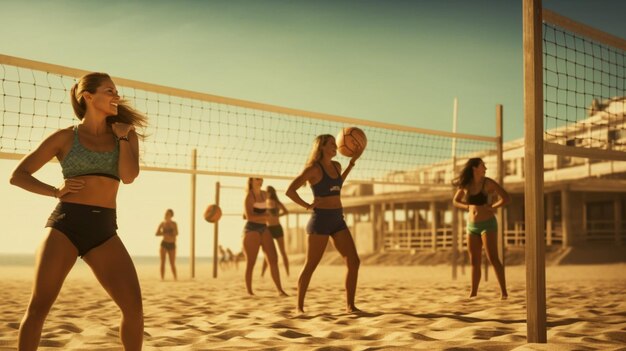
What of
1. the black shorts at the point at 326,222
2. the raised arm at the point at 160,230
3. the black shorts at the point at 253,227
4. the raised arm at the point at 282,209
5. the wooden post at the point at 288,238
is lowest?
the wooden post at the point at 288,238

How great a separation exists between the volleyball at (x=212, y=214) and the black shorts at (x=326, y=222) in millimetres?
5667

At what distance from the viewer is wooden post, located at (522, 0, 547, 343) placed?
3.71 m

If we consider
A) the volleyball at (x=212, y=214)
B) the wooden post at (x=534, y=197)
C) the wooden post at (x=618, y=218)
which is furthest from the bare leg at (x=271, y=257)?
the wooden post at (x=618, y=218)

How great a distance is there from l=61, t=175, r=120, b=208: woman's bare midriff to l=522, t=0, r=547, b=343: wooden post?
2322 millimetres

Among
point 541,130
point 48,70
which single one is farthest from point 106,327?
point 541,130

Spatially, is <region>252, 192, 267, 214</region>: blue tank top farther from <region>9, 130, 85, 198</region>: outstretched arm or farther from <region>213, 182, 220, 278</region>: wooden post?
<region>213, 182, 220, 278</region>: wooden post

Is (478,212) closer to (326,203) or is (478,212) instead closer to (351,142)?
(351,142)

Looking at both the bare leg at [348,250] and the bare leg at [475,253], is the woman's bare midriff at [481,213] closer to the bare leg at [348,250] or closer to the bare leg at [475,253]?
the bare leg at [475,253]

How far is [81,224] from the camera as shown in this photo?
277 centimetres

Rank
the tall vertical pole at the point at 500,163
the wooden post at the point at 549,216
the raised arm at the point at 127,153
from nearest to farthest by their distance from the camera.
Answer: the raised arm at the point at 127,153
the tall vertical pole at the point at 500,163
the wooden post at the point at 549,216

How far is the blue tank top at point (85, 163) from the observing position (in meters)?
2.84

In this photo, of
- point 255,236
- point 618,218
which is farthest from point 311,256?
point 618,218

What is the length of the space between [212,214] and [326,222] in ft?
19.0

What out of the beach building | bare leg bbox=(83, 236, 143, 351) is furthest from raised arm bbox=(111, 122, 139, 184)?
the beach building
